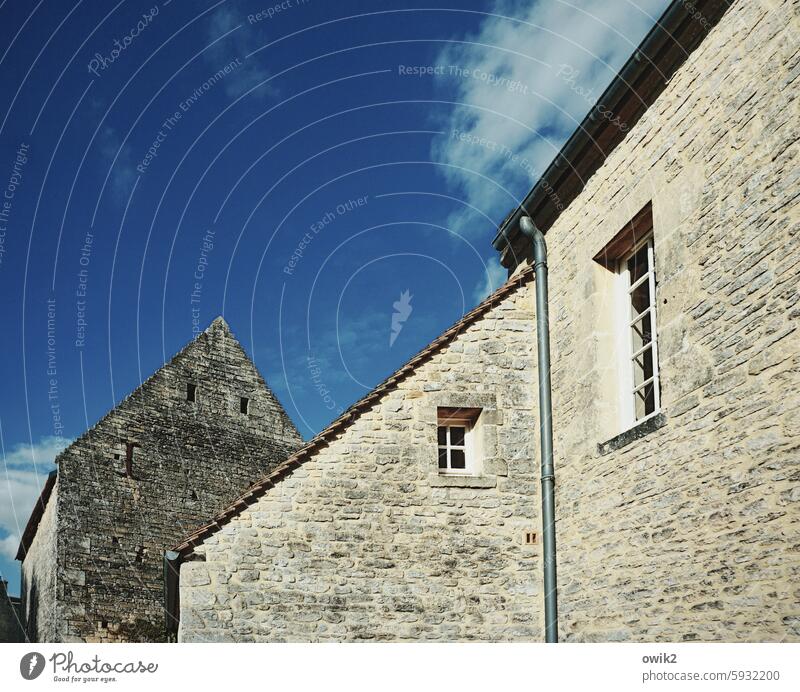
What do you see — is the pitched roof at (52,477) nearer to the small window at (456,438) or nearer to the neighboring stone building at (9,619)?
the neighboring stone building at (9,619)

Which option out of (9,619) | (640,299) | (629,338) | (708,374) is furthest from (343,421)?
(9,619)

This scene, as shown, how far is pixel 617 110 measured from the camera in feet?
26.9

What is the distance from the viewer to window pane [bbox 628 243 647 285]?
824cm

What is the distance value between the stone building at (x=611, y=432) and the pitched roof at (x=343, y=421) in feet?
0.09

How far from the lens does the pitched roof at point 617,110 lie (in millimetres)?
7086

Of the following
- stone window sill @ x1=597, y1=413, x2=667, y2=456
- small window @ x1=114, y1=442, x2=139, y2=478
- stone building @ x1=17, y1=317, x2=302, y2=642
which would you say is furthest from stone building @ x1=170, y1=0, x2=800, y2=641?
small window @ x1=114, y1=442, x2=139, y2=478

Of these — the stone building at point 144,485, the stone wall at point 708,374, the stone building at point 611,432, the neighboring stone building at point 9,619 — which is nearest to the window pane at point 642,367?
the stone building at point 611,432

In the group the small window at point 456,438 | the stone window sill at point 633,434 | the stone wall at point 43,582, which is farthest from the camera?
the stone wall at point 43,582

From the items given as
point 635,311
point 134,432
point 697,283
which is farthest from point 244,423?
point 697,283

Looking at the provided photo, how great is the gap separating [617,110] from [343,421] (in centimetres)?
401

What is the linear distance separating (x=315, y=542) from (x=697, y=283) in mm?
4474

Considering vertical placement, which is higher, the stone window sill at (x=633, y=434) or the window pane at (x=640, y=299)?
the window pane at (x=640, y=299)

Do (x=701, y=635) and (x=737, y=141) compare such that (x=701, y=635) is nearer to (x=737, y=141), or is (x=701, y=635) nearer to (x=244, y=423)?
(x=737, y=141)

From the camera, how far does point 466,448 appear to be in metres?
9.80
